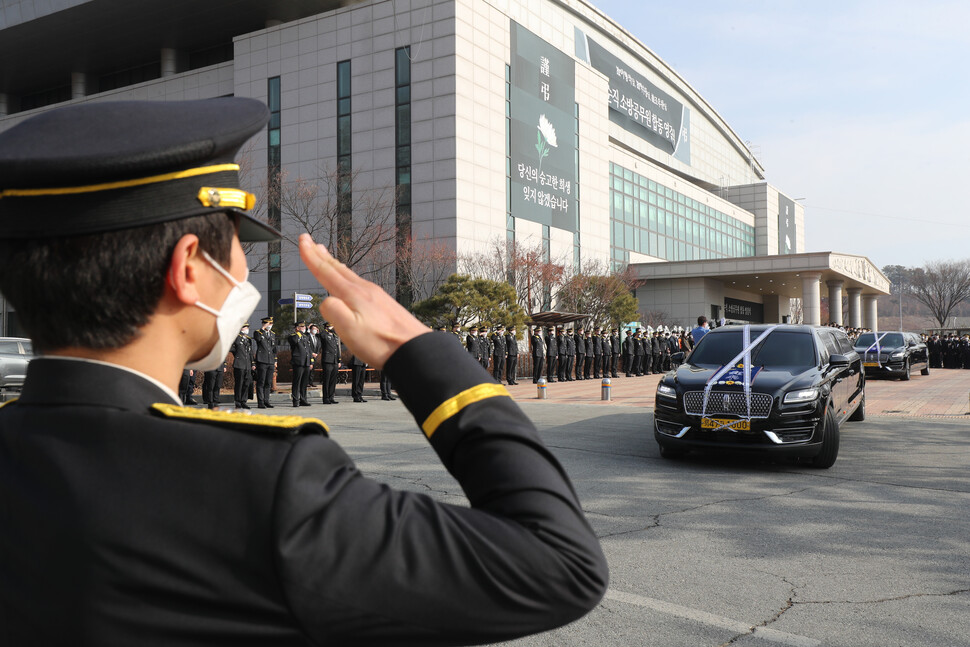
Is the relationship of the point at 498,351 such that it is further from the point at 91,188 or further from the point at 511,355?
the point at 91,188

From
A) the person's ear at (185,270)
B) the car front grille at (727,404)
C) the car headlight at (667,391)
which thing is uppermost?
the person's ear at (185,270)

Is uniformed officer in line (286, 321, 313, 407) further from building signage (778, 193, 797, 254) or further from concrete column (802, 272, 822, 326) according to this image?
building signage (778, 193, 797, 254)

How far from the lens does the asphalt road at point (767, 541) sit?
12.8ft

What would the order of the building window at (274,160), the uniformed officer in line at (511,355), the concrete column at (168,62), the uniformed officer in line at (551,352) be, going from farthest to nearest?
1. the concrete column at (168,62)
2. the building window at (274,160)
3. the uniformed officer in line at (551,352)
4. the uniformed officer in line at (511,355)

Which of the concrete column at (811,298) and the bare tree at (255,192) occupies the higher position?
the bare tree at (255,192)

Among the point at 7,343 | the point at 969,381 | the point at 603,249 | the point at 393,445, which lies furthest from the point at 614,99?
the point at 393,445

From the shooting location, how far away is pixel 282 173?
108ft

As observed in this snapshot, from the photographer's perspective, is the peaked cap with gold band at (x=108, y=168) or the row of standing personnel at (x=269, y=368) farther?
the row of standing personnel at (x=269, y=368)

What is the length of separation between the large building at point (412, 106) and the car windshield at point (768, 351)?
2492cm

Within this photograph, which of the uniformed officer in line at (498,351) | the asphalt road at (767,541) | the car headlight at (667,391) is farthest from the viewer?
the uniformed officer in line at (498,351)

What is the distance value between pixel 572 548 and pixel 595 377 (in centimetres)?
3038

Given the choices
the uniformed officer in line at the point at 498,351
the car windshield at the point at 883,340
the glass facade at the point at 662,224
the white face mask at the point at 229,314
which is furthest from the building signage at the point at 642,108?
the white face mask at the point at 229,314

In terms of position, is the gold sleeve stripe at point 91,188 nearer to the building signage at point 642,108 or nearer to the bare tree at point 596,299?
the bare tree at point 596,299

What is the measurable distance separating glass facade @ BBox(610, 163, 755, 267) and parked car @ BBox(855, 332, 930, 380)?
963 inches
